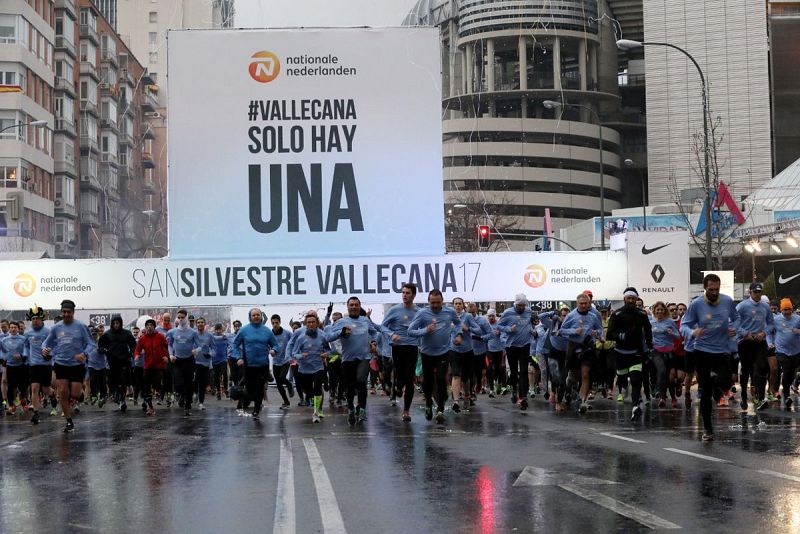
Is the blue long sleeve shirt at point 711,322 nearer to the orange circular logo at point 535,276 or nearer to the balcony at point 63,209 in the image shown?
the orange circular logo at point 535,276

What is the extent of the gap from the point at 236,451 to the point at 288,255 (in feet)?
28.7

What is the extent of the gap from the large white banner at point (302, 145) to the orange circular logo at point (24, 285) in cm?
269

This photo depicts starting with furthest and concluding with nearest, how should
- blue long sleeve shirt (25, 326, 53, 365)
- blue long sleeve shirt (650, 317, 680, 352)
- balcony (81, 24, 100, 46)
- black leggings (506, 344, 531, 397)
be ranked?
balcony (81, 24, 100, 46) → blue long sleeve shirt (25, 326, 53, 365) → blue long sleeve shirt (650, 317, 680, 352) → black leggings (506, 344, 531, 397)

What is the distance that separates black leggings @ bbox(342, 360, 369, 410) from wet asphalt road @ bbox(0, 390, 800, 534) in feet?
1.81

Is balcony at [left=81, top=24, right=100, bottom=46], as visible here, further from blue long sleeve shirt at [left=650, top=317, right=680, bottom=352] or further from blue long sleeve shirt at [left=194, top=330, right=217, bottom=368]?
blue long sleeve shirt at [left=650, top=317, right=680, bottom=352]

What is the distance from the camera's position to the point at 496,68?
129m

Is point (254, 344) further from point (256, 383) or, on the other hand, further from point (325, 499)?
point (325, 499)

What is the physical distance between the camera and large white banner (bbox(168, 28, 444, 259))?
70.5 ft

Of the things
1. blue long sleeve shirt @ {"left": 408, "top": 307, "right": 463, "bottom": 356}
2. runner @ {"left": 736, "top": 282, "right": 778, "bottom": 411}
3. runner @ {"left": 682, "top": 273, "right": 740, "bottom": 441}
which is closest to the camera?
runner @ {"left": 682, "top": 273, "right": 740, "bottom": 441}

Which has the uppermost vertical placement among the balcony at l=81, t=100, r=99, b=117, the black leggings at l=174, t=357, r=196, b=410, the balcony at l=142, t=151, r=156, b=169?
the balcony at l=81, t=100, r=99, b=117

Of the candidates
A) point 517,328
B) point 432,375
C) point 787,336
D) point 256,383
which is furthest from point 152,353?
point 787,336

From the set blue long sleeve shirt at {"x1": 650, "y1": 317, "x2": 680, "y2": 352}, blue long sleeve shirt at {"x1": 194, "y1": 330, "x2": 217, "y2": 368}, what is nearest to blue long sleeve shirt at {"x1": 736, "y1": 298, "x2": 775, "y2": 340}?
blue long sleeve shirt at {"x1": 650, "y1": 317, "x2": 680, "y2": 352}

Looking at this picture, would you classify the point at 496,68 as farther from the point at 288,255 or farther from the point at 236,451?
the point at 236,451

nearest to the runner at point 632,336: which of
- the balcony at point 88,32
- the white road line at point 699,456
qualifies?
the white road line at point 699,456
